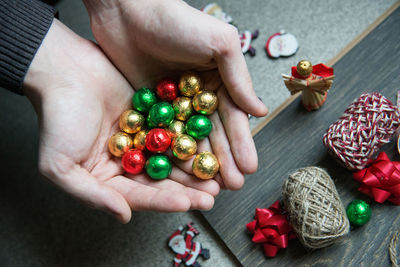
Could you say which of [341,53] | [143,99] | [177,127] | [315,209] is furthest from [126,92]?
[341,53]

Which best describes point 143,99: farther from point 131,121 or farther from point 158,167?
point 158,167

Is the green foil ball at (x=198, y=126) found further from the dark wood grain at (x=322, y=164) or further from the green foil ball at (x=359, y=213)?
the green foil ball at (x=359, y=213)

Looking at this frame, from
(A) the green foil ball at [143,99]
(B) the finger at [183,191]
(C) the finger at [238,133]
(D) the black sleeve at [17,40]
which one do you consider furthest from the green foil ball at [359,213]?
(D) the black sleeve at [17,40]

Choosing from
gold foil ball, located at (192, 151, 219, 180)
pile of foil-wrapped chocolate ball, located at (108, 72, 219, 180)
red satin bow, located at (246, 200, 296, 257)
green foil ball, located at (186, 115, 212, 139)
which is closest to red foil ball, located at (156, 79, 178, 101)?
pile of foil-wrapped chocolate ball, located at (108, 72, 219, 180)

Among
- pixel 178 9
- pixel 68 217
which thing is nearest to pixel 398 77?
pixel 178 9

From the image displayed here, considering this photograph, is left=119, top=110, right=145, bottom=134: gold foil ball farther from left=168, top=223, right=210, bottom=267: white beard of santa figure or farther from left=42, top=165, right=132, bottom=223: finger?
left=168, top=223, right=210, bottom=267: white beard of santa figure

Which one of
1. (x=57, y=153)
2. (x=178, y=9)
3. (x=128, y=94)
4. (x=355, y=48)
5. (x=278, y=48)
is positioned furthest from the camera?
(x=278, y=48)

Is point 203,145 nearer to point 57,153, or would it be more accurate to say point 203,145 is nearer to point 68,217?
point 57,153
